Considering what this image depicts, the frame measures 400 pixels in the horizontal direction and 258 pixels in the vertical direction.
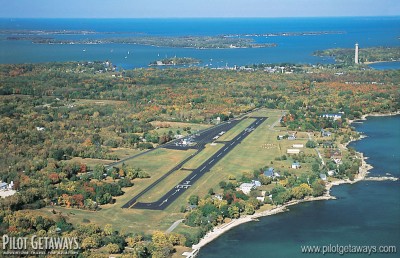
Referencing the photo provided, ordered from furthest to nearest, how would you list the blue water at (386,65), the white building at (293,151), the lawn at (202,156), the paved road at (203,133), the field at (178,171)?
1. the blue water at (386,65)
2. the white building at (293,151)
3. the paved road at (203,133)
4. the lawn at (202,156)
5. the field at (178,171)

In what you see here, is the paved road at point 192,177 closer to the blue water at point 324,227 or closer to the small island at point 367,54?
the blue water at point 324,227

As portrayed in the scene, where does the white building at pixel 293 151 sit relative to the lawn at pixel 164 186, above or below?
above

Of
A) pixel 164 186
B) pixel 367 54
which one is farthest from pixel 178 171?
pixel 367 54

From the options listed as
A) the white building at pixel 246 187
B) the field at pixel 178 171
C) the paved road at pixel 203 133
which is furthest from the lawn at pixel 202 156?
the white building at pixel 246 187

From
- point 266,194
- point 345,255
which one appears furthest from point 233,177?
point 345,255

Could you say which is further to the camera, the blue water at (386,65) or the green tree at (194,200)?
the blue water at (386,65)

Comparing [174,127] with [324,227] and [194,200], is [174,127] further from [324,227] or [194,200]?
[324,227]

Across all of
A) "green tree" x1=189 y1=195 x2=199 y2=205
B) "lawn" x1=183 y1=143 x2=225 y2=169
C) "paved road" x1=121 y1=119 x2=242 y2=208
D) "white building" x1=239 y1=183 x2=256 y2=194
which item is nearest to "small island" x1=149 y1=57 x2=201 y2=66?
"paved road" x1=121 y1=119 x2=242 y2=208
